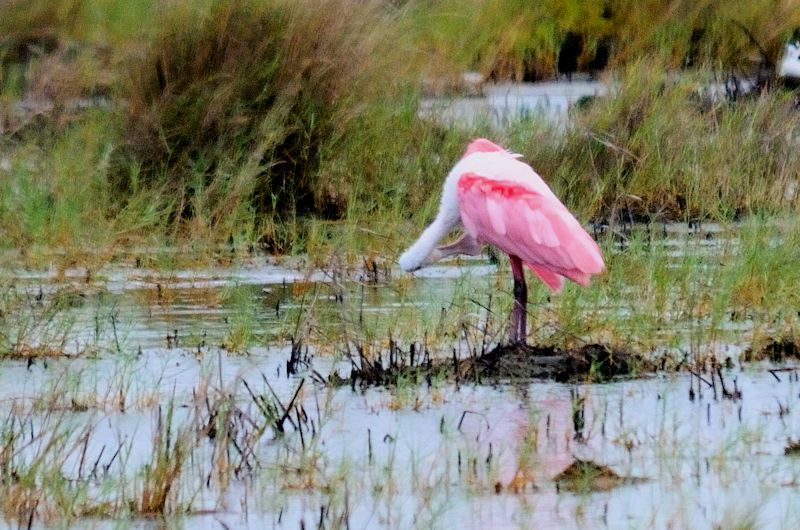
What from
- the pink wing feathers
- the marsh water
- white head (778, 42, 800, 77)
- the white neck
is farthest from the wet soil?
white head (778, 42, 800, 77)

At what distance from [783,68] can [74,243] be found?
8578mm

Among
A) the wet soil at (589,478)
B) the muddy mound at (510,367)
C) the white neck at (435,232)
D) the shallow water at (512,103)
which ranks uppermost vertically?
the shallow water at (512,103)

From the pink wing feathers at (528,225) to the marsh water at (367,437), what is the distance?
21.4 inches

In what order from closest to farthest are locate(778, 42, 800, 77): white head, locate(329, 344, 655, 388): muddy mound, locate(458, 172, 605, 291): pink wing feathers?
locate(329, 344, 655, 388): muddy mound
locate(458, 172, 605, 291): pink wing feathers
locate(778, 42, 800, 77): white head

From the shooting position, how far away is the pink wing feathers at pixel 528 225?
21.2ft

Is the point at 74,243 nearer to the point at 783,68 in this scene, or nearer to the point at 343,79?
the point at 343,79

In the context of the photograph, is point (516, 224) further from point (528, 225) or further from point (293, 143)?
point (293, 143)

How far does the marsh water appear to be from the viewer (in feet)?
14.6

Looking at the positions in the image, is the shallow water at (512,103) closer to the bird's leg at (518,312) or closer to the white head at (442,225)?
the white head at (442,225)

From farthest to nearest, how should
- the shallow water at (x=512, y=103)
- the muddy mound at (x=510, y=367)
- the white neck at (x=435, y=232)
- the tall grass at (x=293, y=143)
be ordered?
the shallow water at (x=512, y=103) < the tall grass at (x=293, y=143) < the white neck at (x=435, y=232) < the muddy mound at (x=510, y=367)

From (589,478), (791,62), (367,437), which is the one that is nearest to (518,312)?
(367,437)

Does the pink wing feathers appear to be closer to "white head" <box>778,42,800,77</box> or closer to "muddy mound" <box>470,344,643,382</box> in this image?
"muddy mound" <box>470,344,643,382</box>

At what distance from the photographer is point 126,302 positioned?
8.02 meters

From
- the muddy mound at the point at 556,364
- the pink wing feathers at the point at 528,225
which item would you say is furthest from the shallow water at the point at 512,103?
the muddy mound at the point at 556,364
